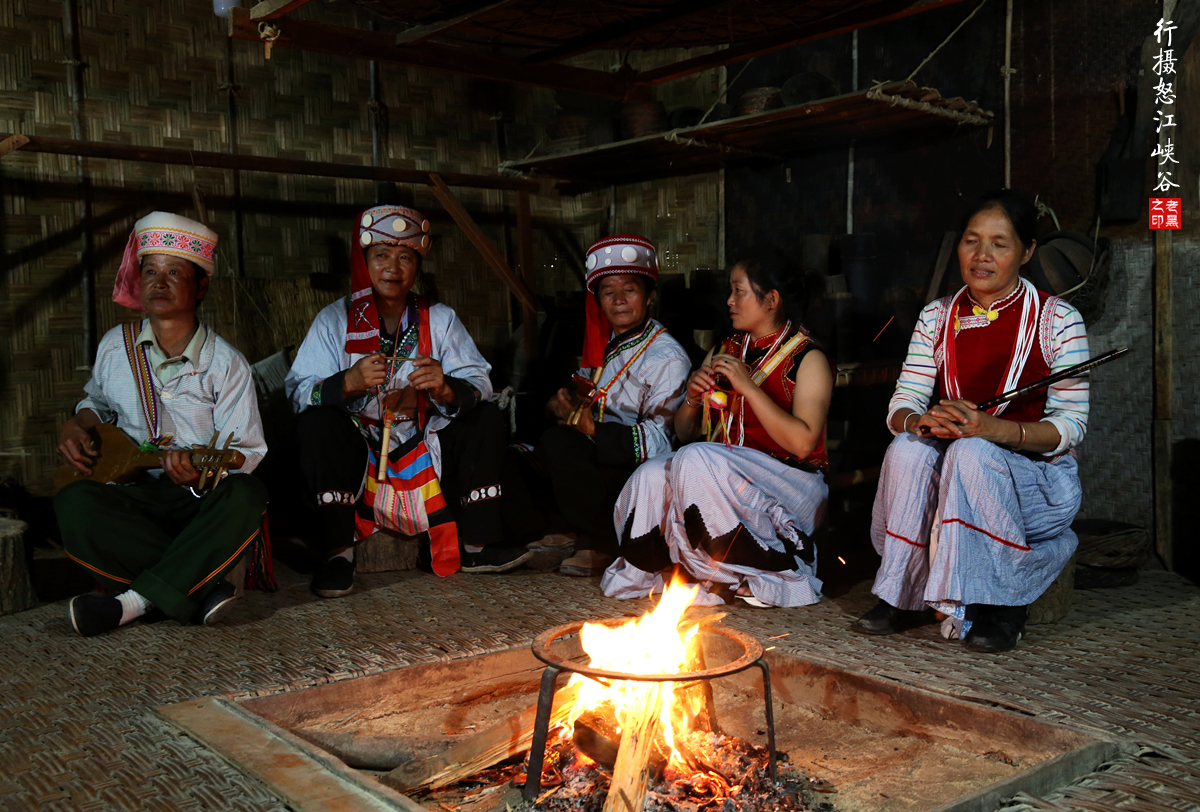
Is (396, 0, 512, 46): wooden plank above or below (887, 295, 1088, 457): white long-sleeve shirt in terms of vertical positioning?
above

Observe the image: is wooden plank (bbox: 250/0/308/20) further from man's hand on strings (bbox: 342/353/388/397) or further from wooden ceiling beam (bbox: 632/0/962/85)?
wooden ceiling beam (bbox: 632/0/962/85)

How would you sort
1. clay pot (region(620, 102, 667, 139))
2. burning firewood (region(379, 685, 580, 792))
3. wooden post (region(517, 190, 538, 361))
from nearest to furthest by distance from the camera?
burning firewood (region(379, 685, 580, 792)), clay pot (region(620, 102, 667, 139)), wooden post (region(517, 190, 538, 361))

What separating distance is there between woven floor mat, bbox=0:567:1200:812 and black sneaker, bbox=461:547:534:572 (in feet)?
0.22

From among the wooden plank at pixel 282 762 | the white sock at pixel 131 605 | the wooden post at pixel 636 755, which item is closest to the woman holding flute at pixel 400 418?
the white sock at pixel 131 605

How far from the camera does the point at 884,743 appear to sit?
98.6 inches

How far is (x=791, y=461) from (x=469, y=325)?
292cm

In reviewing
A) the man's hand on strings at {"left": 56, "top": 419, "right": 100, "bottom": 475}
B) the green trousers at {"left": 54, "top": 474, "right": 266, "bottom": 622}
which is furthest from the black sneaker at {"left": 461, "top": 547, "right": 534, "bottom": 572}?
the man's hand on strings at {"left": 56, "top": 419, "right": 100, "bottom": 475}

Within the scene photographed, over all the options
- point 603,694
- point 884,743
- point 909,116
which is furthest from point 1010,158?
point 603,694

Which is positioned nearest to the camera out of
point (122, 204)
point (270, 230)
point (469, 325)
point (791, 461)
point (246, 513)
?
point (246, 513)

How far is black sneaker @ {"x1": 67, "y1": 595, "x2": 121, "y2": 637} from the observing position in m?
3.16

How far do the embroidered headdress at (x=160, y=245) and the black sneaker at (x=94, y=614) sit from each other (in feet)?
3.73

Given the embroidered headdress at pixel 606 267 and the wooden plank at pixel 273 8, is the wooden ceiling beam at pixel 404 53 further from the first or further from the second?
the embroidered headdress at pixel 606 267

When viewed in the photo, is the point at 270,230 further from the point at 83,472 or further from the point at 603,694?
the point at 603,694

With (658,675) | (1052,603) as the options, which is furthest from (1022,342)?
(658,675)
